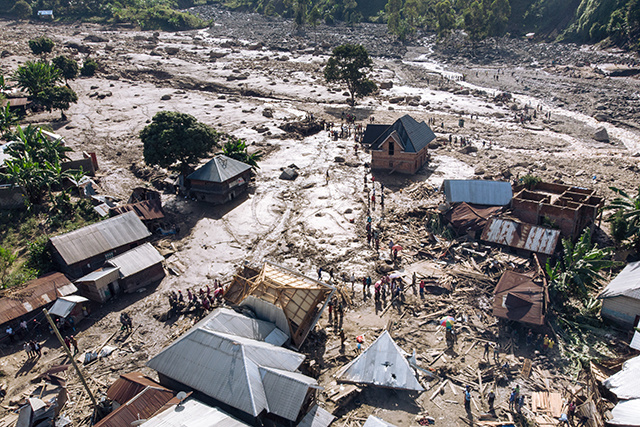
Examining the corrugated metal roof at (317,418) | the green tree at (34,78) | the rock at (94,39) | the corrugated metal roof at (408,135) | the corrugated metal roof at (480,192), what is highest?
the rock at (94,39)

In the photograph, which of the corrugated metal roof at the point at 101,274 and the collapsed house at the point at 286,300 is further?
the corrugated metal roof at the point at 101,274

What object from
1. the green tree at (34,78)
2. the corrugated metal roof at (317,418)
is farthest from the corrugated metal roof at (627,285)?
the green tree at (34,78)

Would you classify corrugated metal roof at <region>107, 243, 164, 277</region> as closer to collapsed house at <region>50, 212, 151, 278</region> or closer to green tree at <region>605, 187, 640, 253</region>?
collapsed house at <region>50, 212, 151, 278</region>

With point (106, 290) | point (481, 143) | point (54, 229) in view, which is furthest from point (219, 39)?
point (106, 290)

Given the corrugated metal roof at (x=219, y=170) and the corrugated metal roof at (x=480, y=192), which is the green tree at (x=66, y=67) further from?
the corrugated metal roof at (x=480, y=192)

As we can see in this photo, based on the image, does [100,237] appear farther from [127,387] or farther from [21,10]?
[21,10]

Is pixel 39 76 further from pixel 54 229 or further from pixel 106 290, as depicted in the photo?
pixel 106 290
